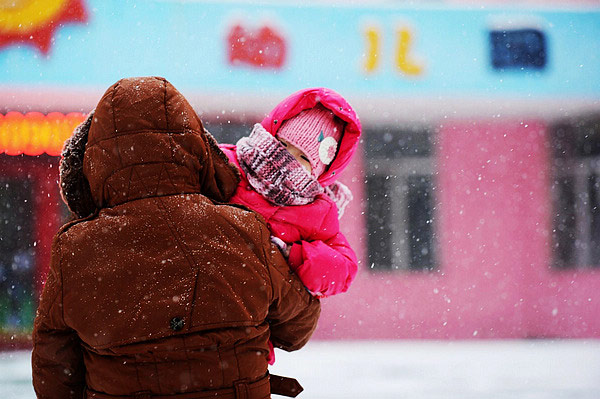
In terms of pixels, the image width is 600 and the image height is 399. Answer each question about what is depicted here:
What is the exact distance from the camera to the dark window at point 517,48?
6.00 m

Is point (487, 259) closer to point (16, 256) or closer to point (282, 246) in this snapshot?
point (16, 256)

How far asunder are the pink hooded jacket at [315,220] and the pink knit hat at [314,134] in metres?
0.02

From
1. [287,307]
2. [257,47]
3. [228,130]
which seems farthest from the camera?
[228,130]

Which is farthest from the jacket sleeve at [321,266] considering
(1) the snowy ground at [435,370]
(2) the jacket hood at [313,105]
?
(1) the snowy ground at [435,370]

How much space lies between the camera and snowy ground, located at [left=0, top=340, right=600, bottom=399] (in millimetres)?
3848

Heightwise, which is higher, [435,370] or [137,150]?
[137,150]

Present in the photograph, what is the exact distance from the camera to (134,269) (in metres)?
1.15

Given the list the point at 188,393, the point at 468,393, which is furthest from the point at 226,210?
the point at 468,393

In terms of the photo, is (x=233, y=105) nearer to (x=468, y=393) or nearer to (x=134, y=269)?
(x=468, y=393)

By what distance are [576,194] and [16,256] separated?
5.54 m

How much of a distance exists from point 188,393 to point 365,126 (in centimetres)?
549

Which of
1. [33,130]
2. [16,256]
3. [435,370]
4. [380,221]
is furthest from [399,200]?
[16,256]

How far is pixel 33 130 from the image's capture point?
18.2ft

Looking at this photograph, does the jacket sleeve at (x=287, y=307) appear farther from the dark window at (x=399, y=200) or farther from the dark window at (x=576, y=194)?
the dark window at (x=576, y=194)
